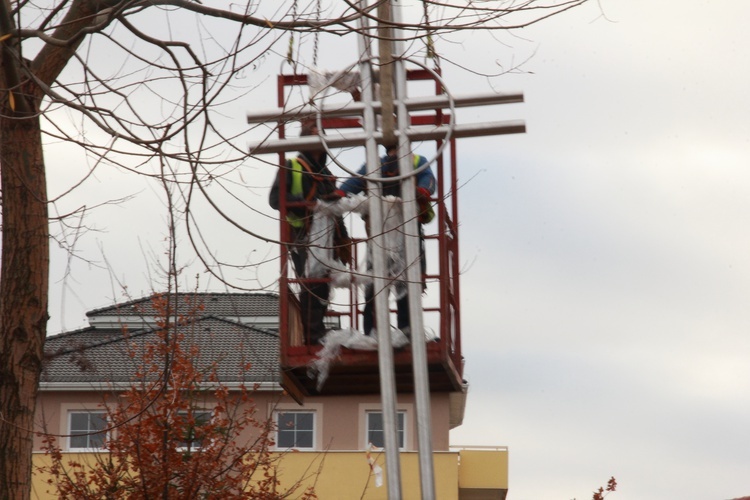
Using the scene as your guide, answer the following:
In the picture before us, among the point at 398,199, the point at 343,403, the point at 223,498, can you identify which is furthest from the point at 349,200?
the point at 343,403

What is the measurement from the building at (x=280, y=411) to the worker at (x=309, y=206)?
8174mm

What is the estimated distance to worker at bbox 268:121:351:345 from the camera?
39.1ft

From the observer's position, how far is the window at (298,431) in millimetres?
26578

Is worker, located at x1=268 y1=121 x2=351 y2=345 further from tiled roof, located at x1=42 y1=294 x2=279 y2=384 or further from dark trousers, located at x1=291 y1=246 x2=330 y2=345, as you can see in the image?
tiled roof, located at x1=42 y1=294 x2=279 y2=384

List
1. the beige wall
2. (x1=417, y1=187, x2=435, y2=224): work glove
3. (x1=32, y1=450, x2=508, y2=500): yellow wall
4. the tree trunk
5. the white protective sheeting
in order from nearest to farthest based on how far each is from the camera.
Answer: the tree trunk < the white protective sheeting < (x1=417, y1=187, x2=435, y2=224): work glove < (x1=32, y1=450, x2=508, y2=500): yellow wall < the beige wall

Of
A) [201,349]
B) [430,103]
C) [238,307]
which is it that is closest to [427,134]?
[430,103]

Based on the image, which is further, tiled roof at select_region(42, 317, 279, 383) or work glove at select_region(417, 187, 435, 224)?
tiled roof at select_region(42, 317, 279, 383)

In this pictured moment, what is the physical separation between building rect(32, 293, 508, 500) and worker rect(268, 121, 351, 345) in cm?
817

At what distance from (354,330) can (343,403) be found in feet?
47.2

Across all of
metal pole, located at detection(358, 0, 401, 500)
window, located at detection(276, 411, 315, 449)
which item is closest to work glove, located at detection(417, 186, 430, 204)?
metal pole, located at detection(358, 0, 401, 500)

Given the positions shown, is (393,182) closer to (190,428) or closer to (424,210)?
(424,210)

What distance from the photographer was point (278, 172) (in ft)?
39.3

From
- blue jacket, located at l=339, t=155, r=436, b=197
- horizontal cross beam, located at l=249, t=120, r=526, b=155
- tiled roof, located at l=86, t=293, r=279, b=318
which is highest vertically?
tiled roof, located at l=86, t=293, r=279, b=318

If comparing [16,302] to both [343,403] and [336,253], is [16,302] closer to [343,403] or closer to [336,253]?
[336,253]
